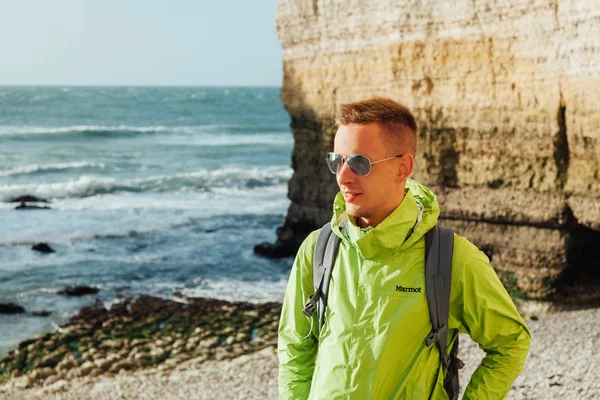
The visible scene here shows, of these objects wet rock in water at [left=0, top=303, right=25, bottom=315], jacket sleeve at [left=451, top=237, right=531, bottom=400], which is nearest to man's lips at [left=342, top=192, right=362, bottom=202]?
jacket sleeve at [left=451, top=237, right=531, bottom=400]

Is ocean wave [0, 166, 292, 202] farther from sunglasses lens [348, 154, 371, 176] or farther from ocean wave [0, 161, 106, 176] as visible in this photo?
sunglasses lens [348, 154, 371, 176]

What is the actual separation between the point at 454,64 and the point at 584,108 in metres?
2.76

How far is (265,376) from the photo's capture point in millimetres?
10766

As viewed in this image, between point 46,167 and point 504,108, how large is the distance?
31303 millimetres

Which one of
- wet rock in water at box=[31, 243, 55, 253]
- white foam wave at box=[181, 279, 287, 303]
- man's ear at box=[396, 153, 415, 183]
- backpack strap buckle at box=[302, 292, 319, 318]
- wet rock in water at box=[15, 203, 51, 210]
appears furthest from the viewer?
wet rock in water at box=[15, 203, 51, 210]

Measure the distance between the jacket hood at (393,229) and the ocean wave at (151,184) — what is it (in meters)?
30.1

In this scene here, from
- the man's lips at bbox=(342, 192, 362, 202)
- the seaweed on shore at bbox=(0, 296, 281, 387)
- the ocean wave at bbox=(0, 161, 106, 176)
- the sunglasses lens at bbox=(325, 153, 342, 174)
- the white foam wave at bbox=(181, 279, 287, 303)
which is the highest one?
the sunglasses lens at bbox=(325, 153, 342, 174)

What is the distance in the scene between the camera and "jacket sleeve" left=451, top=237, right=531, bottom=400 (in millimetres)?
2879

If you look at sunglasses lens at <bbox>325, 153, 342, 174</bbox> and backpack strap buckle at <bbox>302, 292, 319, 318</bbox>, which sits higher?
sunglasses lens at <bbox>325, 153, 342, 174</bbox>

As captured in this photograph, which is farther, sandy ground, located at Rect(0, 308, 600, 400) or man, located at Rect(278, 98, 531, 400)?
sandy ground, located at Rect(0, 308, 600, 400)

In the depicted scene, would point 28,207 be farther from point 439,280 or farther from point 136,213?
point 439,280

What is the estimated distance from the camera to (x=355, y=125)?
289 centimetres

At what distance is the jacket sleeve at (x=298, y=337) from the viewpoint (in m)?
3.16

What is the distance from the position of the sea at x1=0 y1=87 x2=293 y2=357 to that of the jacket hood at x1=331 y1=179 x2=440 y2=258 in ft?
37.1
